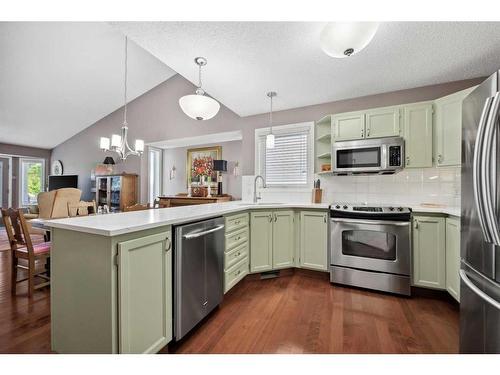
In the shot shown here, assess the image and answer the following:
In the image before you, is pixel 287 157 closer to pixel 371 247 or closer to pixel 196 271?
pixel 371 247

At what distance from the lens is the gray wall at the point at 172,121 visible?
2840mm

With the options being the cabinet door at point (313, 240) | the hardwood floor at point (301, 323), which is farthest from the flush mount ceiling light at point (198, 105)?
the hardwood floor at point (301, 323)

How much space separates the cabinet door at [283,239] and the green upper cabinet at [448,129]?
5.56ft

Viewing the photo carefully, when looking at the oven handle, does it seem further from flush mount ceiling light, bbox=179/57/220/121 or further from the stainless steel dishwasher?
flush mount ceiling light, bbox=179/57/220/121

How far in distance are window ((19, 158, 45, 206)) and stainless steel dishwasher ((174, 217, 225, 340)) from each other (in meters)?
7.48

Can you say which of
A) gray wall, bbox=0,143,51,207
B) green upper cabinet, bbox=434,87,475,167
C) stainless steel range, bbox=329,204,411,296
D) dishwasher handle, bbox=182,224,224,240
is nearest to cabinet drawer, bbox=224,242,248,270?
dishwasher handle, bbox=182,224,224,240

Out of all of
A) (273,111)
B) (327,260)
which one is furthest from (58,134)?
(327,260)

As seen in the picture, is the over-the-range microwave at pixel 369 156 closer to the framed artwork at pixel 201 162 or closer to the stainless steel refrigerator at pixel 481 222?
the stainless steel refrigerator at pixel 481 222

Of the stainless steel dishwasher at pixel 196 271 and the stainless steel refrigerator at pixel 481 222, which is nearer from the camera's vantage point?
the stainless steel refrigerator at pixel 481 222

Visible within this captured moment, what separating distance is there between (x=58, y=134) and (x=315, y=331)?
8065 mm

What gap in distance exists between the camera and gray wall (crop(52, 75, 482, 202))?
2.84 metres

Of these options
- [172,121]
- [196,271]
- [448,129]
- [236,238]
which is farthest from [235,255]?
[172,121]
